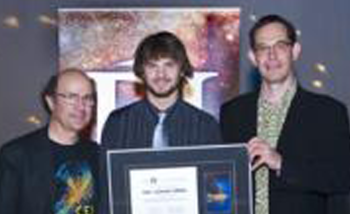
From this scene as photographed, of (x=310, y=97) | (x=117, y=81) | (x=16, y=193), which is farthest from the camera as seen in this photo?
(x=117, y=81)

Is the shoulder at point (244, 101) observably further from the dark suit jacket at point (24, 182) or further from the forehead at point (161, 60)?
the dark suit jacket at point (24, 182)

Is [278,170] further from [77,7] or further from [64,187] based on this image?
[77,7]

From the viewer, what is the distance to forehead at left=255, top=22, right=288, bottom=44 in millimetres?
2279

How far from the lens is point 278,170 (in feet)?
7.27

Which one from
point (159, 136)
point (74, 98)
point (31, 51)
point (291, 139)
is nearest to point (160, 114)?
point (159, 136)

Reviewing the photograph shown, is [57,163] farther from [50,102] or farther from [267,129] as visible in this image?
[267,129]

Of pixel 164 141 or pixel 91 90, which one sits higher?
pixel 91 90

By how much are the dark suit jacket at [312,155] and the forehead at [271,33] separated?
20 centimetres

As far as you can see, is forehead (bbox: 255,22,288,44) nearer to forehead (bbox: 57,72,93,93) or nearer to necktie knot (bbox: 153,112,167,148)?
necktie knot (bbox: 153,112,167,148)

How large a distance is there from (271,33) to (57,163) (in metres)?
0.79

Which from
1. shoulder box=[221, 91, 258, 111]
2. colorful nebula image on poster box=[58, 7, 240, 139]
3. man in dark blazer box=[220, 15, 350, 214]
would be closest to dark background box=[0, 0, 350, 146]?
colorful nebula image on poster box=[58, 7, 240, 139]

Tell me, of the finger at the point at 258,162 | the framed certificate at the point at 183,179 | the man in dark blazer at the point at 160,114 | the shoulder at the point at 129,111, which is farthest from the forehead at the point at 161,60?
the finger at the point at 258,162

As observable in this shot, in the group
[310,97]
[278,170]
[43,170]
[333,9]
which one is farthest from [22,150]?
[333,9]

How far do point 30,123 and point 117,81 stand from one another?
423 mm
